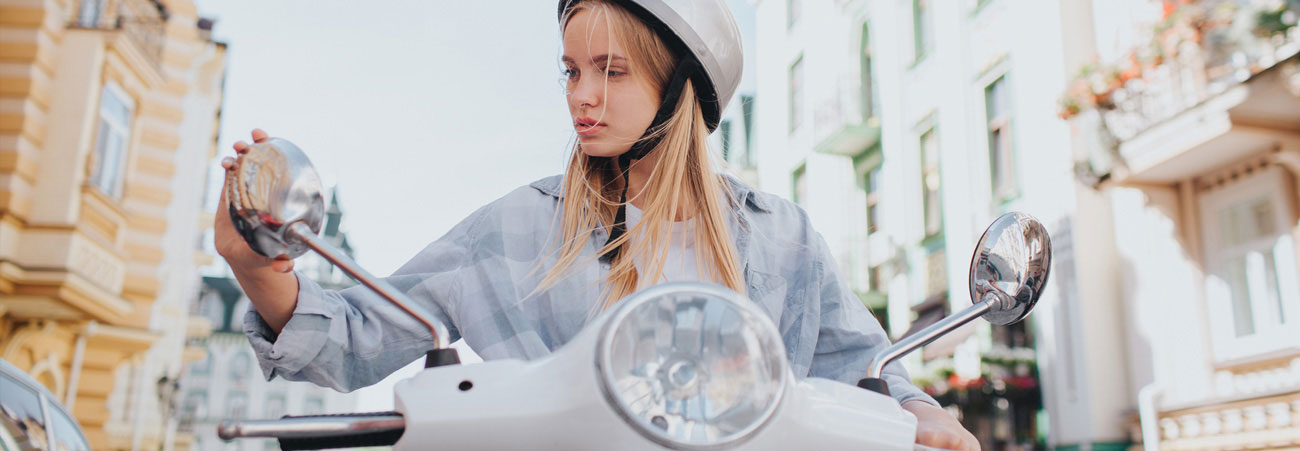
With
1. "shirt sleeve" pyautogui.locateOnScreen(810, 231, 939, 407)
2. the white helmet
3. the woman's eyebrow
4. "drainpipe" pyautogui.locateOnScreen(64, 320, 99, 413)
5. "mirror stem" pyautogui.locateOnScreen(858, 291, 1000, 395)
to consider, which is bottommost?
"mirror stem" pyautogui.locateOnScreen(858, 291, 1000, 395)

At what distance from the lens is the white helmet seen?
1436 mm

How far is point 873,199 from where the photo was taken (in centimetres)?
1647

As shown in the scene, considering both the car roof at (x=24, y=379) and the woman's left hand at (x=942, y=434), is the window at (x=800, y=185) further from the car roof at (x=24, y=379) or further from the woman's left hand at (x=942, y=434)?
the woman's left hand at (x=942, y=434)

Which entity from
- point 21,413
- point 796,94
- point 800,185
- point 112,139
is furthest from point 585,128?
point 796,94

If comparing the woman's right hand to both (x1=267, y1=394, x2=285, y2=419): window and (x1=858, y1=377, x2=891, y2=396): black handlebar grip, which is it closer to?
(x1=858, y1=377, x2=891, y2=396): black handlebar grip

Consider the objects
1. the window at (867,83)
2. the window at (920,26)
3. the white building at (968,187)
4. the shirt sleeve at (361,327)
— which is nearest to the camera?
the shirt sleeve at (361,327)

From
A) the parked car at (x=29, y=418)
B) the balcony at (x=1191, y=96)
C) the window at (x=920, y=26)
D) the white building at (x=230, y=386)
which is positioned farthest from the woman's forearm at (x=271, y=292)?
the white building at (x=230, y=386)

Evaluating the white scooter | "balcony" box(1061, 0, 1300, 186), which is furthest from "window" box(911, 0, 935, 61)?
the white scooter

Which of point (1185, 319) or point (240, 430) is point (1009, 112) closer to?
point (1185, 319)

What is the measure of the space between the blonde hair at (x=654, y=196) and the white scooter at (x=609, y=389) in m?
0.44

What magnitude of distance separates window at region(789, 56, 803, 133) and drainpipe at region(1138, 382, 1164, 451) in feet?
32.0

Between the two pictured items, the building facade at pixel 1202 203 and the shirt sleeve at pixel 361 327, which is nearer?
the shirt sleeve at pixel 361 327

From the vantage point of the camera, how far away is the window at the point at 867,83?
16344 mm

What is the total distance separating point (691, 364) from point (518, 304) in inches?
22.6
